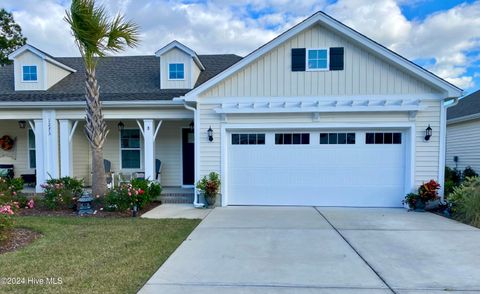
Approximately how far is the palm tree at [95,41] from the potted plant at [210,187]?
2.76 meters

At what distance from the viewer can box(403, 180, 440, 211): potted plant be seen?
7.84 metres

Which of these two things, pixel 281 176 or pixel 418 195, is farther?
pixel 281 176

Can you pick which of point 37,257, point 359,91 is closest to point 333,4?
point 359,91

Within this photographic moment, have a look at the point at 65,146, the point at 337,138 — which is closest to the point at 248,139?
the point at 337,138

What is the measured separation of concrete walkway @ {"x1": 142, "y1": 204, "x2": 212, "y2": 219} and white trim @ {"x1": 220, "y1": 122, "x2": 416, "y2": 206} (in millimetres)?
1014

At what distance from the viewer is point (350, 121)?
8.43 metres

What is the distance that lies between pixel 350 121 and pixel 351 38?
233 centimetres

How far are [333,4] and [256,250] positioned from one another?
952 cm

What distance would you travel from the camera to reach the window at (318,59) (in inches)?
331

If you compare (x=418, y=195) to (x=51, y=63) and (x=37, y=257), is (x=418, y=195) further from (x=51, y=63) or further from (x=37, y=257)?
(x=51, y=63)

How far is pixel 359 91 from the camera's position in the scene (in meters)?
8.30

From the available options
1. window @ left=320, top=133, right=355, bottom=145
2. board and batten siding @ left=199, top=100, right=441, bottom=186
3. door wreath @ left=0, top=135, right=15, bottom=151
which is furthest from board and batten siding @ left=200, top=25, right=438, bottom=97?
door wreath @ left=0, top=135, right=15, bottom=151

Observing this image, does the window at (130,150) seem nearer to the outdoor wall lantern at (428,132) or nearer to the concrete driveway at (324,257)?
the concrete driveway at (324,257)

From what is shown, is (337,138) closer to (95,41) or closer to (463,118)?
(95,41)
